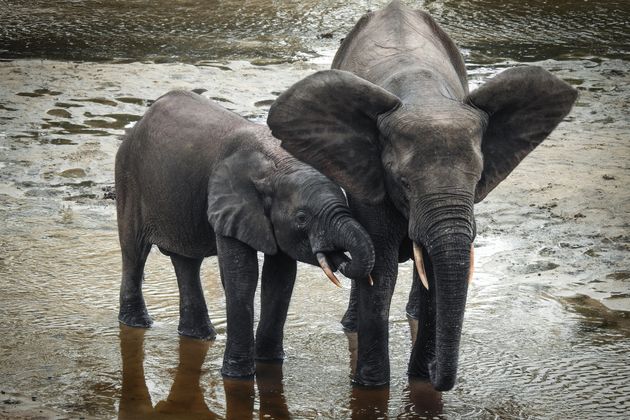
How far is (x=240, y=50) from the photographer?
16.0m

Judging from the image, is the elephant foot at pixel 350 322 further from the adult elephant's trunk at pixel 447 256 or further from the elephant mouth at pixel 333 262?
the adult elephant's trunk at pixel 447 256

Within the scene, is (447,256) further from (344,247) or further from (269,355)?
(269,355)

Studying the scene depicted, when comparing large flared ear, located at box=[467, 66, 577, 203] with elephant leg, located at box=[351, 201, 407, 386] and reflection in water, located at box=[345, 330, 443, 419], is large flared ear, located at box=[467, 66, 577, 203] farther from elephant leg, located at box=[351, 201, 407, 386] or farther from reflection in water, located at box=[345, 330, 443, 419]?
reflection in water, located at box=[345, 330, 443, 419]

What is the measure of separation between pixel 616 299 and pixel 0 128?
663cm

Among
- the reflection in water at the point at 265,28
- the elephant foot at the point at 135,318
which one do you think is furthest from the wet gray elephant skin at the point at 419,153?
the reflection in water at the point at 265,28

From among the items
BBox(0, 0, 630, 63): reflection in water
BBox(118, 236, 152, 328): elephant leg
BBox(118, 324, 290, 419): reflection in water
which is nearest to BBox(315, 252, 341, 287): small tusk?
BBox(118, 324, 290, 419): reflection in water

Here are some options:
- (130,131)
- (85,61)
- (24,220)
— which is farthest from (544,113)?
(85,61)

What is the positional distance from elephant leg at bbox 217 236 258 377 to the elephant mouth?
0.59 m

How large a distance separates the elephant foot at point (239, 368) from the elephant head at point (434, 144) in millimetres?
947

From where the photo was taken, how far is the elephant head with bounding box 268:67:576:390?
5988 millimetres

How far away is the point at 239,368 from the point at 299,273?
201cm

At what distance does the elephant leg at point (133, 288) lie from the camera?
26.1 feet

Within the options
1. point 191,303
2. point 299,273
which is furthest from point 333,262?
point 299,273

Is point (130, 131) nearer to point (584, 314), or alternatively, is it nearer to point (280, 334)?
point (280, 334)
